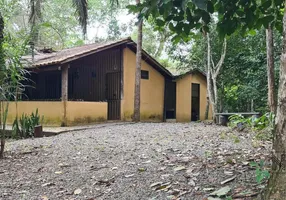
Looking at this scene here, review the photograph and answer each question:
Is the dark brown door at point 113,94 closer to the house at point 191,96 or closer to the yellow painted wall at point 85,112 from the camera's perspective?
the yellow painted wall at point 85,112

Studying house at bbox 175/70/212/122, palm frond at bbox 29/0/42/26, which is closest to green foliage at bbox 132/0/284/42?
palm frond at bbox 29/0/42/26

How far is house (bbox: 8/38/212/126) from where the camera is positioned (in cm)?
1151

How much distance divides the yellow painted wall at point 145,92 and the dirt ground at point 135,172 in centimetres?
773

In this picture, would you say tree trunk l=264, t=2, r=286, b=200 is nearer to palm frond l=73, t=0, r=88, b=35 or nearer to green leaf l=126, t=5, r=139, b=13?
green leaf l=126, t=5, r=139, b=13

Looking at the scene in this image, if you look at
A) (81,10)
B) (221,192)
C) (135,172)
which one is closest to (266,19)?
(221,192)

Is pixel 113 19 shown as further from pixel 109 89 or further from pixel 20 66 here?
pixel 20 66

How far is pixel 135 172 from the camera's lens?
12.8 feet

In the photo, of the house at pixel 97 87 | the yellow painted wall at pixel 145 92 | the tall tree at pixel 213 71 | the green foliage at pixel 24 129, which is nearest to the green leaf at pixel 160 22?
the green foliage at pixel 24 129

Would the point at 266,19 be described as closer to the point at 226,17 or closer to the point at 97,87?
the point at 226,17

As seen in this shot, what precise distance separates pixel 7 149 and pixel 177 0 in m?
4.88

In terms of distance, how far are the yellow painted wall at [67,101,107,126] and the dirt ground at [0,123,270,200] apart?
539 cm

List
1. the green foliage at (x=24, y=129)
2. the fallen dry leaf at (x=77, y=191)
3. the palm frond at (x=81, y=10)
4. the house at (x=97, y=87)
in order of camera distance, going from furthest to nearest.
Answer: the house at (x=97, y=87)
the green foliage at (x=24, y=129)
the palm frond at (x=81, y=10)
the fallen dry leaf at (x=77, y=191)

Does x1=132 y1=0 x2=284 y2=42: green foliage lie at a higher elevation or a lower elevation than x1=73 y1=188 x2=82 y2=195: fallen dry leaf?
higher

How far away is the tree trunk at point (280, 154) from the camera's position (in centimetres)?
200
